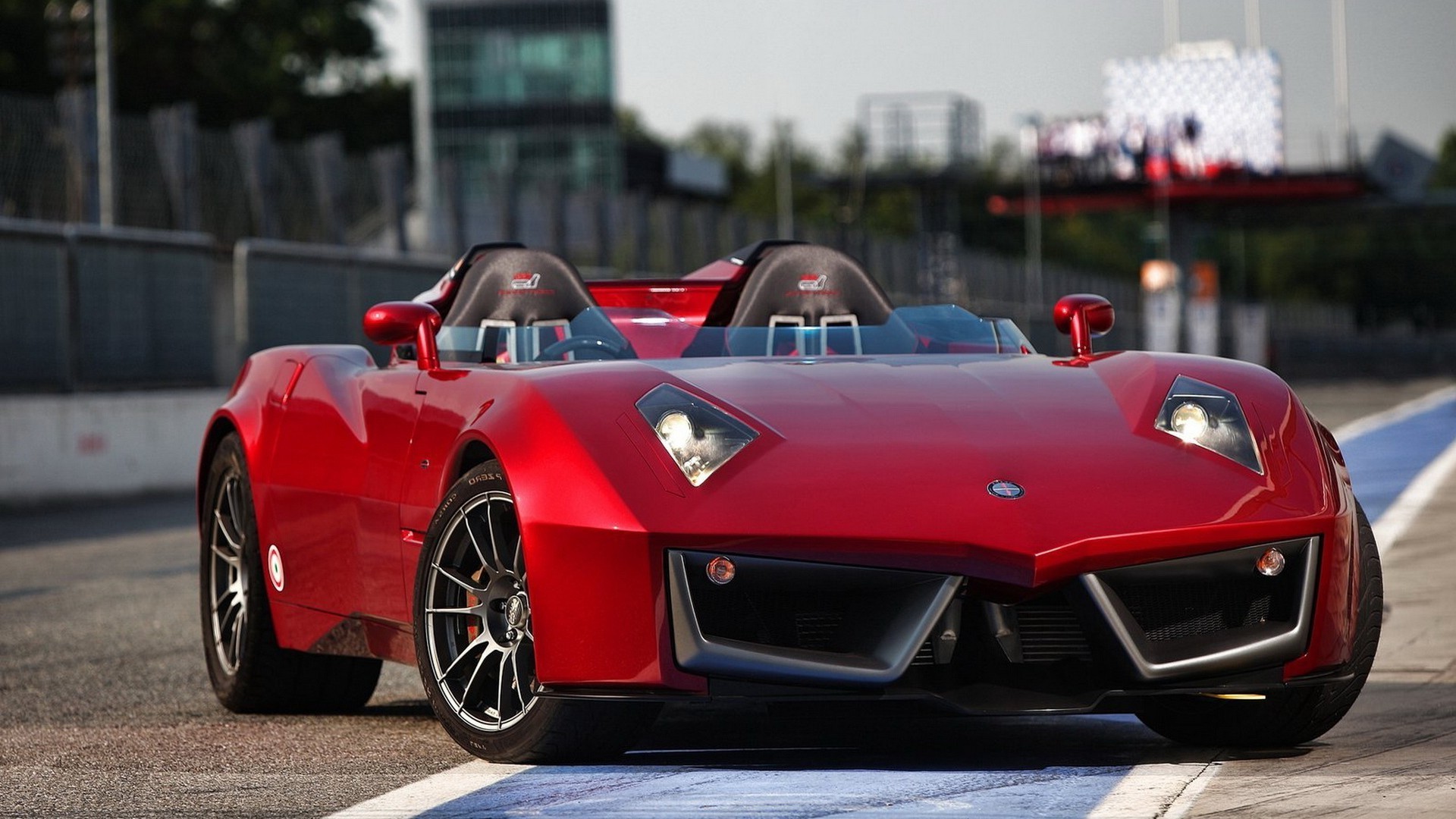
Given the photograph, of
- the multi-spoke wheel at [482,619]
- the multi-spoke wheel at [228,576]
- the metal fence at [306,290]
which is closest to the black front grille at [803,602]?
the multi-spoke wheel at [482,619]

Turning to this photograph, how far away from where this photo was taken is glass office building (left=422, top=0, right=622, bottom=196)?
97812mm

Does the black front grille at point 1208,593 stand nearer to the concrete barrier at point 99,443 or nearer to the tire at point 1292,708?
the tire at point 1292,708

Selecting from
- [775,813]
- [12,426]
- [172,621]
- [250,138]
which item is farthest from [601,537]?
[250,138]

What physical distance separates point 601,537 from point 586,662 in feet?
0.81

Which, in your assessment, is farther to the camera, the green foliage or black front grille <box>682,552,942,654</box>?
the green foliage

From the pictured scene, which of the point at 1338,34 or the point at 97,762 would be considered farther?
the point at 1338,34

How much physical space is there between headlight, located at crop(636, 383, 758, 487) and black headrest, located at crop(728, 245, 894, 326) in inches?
61.1

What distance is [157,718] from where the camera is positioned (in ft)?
20.5

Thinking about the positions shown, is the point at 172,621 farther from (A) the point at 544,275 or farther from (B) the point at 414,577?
(B) the point at 414,577

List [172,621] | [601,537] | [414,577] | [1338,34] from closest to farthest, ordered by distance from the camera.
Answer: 1. [601,537]
2. [414,577]
3. [172,621]
4. [1338,34]

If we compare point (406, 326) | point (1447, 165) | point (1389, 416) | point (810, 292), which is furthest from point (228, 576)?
point (1447, 165)

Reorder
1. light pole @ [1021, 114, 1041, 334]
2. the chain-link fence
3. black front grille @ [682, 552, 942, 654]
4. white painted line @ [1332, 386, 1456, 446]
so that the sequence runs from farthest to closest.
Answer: light pole @ [1021, 114, 1041, 334] < white painted line @ [1332, 386, 1456, 446] < the chain-link fence < black front grille @ [682, 552, 942, 654]

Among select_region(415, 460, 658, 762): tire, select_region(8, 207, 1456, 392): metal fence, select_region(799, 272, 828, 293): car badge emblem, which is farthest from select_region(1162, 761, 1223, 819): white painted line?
select_region(8, 207, 1456, 392): metal fence

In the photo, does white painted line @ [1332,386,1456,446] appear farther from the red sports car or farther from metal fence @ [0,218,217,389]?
the red sports car
